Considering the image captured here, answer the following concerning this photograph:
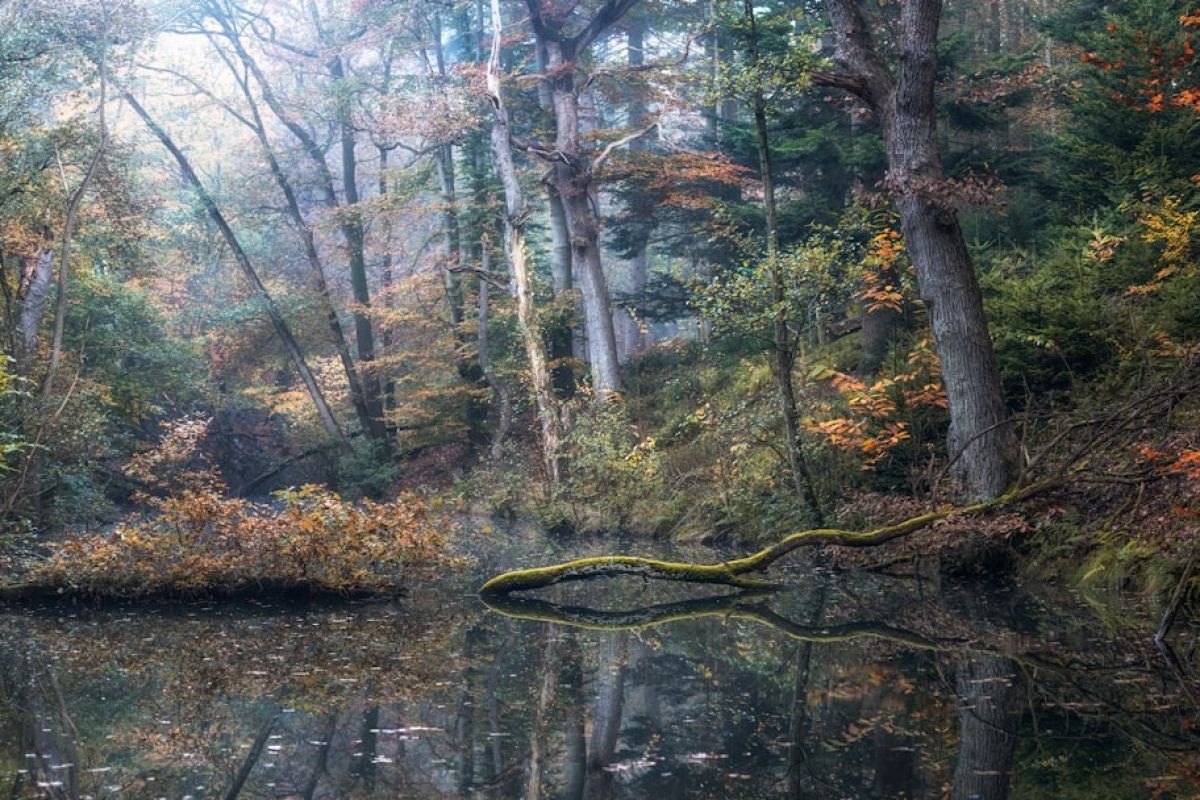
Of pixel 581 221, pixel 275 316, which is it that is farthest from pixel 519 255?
pixel 275 316

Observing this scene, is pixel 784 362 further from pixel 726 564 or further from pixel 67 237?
pixel 67 237

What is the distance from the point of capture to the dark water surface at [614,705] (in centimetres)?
475

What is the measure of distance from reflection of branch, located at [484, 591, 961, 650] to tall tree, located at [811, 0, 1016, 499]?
8.66 ft

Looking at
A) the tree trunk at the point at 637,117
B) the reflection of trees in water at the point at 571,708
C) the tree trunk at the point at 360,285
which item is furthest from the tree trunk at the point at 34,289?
the tree trunk at the point at 637,117

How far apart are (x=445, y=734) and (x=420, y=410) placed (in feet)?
63.0

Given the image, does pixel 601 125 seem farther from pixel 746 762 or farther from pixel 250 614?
pixel 746 762

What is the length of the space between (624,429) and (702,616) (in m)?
8.54

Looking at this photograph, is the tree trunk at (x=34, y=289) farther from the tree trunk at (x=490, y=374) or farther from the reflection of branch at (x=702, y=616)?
the reflection of branch at (x=702, y=616)

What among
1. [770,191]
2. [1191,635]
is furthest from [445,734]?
[770,191]

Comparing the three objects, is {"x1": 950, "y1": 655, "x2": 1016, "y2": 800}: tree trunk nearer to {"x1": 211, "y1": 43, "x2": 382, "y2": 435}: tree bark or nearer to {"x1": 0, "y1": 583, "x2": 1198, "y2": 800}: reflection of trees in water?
{"x1": 0, "y1": 583, "x2": 1198, "y2": 800}: reflection of trees in water

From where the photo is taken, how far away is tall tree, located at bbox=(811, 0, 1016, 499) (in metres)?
10.9

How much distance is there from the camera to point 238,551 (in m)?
11.1

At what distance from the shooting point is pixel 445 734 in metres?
5.62

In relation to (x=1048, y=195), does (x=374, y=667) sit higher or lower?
lower
